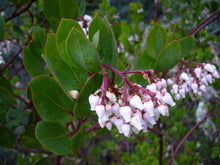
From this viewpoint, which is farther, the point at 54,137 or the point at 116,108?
the point at 54,137

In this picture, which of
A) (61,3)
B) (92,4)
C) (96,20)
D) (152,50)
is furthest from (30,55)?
(92,4)

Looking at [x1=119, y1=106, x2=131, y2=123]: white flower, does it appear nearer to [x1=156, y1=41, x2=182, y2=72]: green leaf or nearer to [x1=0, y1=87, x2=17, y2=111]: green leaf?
[x1=156, y1=41, x2=182, y2=72]: green leaf

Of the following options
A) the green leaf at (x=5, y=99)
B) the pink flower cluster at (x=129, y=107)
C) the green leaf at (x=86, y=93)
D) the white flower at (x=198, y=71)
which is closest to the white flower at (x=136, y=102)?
the pink flower cluster at (x=129, y=107)

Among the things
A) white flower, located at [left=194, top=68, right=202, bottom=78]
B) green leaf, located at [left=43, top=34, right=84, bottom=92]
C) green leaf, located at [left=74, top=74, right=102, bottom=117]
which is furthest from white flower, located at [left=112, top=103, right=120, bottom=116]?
white flower, located at [left=194, top=68, right=202, bottom=78]

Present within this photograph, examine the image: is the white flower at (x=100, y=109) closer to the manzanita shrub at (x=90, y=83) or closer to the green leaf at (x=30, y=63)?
the manzanita shrub at (x=90, y=83)

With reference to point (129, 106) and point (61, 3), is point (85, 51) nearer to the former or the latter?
point (129, 106)

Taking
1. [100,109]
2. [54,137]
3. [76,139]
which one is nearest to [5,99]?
[54,137]

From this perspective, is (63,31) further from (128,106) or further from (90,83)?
(128,106)
